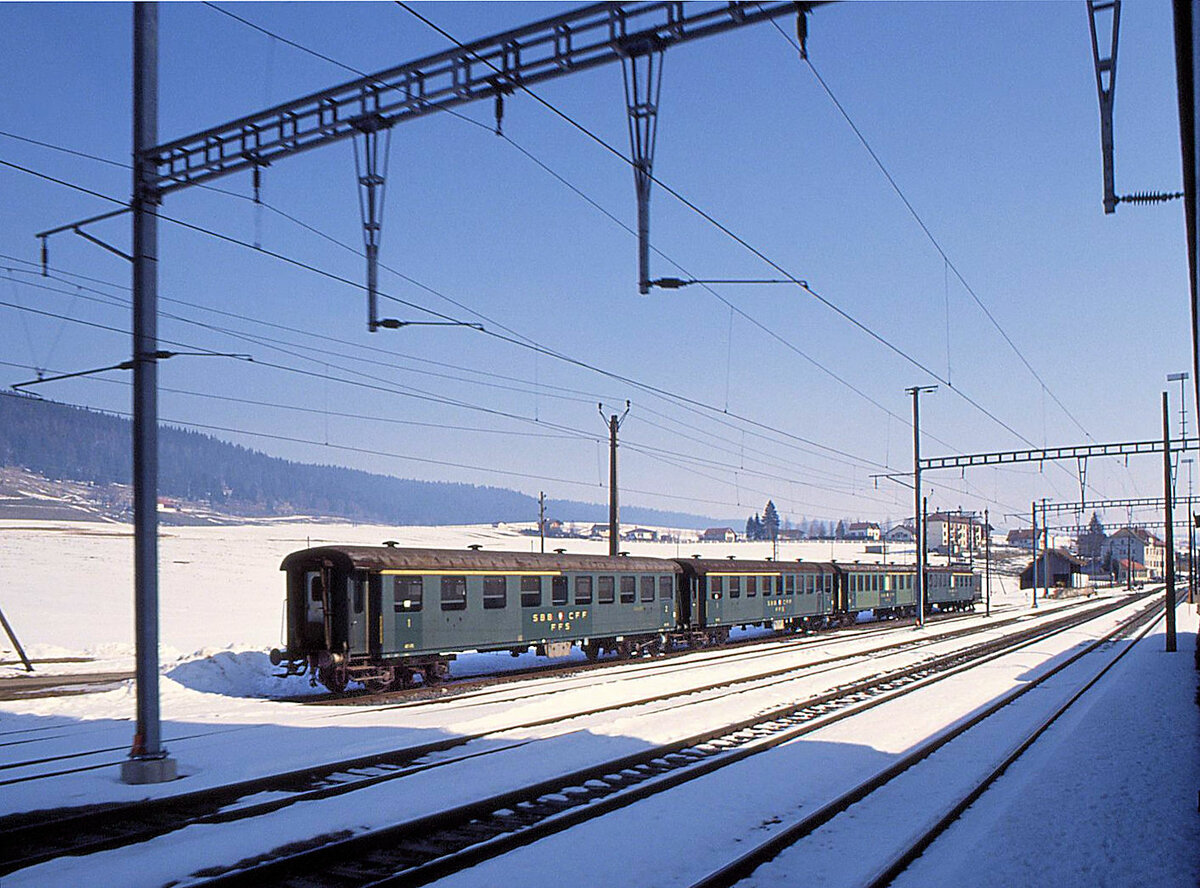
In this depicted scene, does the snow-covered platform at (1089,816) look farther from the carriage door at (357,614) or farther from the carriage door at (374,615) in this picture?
the carriage door at (357,614)

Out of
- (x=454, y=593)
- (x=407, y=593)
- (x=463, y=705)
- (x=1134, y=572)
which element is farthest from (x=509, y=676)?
(x=1134, y=572)

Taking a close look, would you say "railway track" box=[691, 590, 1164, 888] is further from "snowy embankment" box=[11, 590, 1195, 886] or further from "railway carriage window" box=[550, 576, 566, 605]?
"railway carriage window" box=[550, 576, 566, 605]

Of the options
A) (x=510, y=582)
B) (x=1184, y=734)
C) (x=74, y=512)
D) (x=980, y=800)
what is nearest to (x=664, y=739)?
(x=980, y=800)

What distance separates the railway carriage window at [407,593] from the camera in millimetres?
20500

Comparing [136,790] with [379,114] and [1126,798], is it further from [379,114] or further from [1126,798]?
[1126,798]

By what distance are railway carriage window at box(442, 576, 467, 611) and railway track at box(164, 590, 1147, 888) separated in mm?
7932

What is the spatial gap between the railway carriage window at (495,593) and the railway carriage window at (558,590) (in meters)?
1.92

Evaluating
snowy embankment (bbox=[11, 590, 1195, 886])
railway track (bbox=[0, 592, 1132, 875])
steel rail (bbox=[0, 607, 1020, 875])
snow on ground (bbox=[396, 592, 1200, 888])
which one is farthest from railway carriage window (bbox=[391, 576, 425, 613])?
snow on ground (bbox=[396, 592, 1200, 888])

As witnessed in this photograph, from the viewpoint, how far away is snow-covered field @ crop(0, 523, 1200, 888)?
8.66 metres

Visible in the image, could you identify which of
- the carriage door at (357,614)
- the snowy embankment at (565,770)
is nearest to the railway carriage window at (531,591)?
the snowy embankment at (565,770)

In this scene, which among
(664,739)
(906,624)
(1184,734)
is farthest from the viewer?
(906,624)

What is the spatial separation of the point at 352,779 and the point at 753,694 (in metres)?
9.93

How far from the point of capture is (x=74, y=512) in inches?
5674

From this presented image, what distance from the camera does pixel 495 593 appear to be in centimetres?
2305
